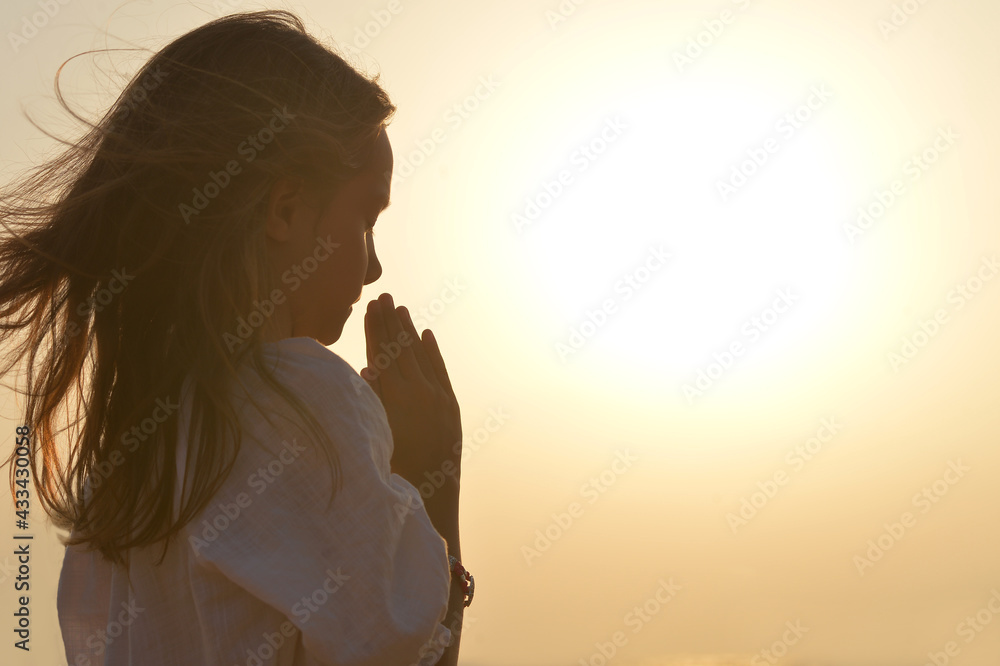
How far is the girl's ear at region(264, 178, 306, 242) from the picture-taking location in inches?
52.6

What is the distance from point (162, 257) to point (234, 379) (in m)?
0.25

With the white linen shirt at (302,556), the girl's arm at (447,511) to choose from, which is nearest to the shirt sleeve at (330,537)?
the white linen shirt at (302,556)

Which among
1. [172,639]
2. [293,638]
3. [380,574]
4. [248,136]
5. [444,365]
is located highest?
[248,136]

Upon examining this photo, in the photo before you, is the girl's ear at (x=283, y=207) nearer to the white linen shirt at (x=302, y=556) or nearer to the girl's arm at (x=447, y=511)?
the white linen shirt at (x=302, y=556)

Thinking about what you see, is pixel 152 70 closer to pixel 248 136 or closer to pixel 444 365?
pixel 248 136

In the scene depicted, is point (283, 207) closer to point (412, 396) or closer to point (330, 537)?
point (412, 396)

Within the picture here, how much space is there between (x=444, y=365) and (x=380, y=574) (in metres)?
0.61

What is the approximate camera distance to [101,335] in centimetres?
131

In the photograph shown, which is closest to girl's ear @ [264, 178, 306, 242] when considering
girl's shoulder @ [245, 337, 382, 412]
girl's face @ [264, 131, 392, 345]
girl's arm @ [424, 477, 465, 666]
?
girl's face @ [264, 131, 392, 345]

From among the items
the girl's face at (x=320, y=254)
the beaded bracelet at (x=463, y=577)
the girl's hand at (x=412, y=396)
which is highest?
the girl's face at (x=320, y=254)

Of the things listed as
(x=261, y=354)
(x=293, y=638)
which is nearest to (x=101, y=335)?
(x=261, y=354)

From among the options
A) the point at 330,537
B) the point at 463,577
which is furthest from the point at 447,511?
the point at 330,537

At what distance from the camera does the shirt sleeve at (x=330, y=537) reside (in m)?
1.07

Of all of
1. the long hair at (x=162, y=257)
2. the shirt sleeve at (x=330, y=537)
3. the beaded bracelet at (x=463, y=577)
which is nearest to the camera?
the shirt sleeve at (x=330, y=537)
